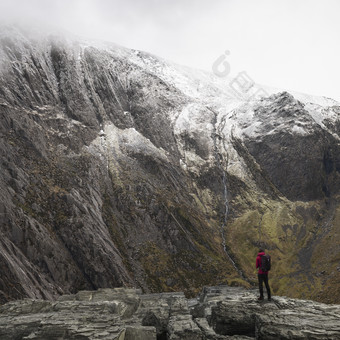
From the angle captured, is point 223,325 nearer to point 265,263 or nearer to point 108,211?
point 265,263

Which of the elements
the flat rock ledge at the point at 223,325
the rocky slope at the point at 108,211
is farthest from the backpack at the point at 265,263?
the rocky slope at the point at 108,211

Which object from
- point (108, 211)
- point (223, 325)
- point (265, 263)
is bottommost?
point (108, 211)

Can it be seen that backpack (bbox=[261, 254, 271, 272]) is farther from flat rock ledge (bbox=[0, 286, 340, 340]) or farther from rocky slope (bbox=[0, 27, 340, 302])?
rocky slope (bbox=[0, 27, 340, 302])

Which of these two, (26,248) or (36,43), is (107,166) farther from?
(36,43)

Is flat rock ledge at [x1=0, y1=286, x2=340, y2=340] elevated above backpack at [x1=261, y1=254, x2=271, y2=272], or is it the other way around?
backpack at [x1=261, y1=254, x2=271, y2=272]

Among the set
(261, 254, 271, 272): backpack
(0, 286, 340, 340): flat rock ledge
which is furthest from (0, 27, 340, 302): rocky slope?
(261, 254, 271, 272): backpack

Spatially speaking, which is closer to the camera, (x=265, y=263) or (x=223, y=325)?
(x=223, y=325)

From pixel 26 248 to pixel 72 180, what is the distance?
43393 millimetres

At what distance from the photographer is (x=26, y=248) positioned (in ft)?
281

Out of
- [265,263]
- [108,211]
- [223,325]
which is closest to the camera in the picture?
[223,325]

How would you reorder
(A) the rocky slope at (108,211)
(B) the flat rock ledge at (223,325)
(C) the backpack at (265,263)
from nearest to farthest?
1. (B) the flat rock ledge at (223,325)
2. (C) the backpack at (265,263)
3. (A) the rocky slope at (108,211)

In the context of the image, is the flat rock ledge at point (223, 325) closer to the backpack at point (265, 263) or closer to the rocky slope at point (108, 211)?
the backpack at point (265, 263)

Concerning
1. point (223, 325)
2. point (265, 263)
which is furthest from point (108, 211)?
point (265, 263)

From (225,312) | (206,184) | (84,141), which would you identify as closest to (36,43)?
(84,141)
